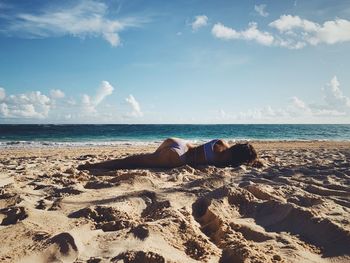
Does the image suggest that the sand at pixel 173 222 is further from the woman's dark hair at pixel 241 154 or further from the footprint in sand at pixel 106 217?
the woman's dark hair at pixel 241 154

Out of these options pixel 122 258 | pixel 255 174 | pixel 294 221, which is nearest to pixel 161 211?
pixel 122 258

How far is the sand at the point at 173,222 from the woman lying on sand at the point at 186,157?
1.39 meters

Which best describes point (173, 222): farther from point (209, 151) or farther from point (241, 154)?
point (241, 154)

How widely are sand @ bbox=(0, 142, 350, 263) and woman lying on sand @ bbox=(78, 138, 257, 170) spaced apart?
1.39 m

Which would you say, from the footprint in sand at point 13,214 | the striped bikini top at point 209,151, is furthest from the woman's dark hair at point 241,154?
the footprint in sand at point 13,214

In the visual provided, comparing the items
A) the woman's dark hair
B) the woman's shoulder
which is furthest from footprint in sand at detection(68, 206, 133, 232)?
the woman's dark hair

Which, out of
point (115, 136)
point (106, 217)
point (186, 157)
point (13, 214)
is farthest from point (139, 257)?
point (115, 136)

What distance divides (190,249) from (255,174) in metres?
3.03

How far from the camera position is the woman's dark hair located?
597 cm

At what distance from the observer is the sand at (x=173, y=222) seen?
7.02 ft

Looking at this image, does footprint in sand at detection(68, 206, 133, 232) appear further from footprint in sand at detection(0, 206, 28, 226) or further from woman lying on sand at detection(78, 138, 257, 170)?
woman lying on sand at detection(78, 138, 257, 170)

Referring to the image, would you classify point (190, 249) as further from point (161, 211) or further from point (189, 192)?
point (189, 192)

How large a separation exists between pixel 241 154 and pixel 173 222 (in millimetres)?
3639

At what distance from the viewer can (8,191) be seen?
364cm
